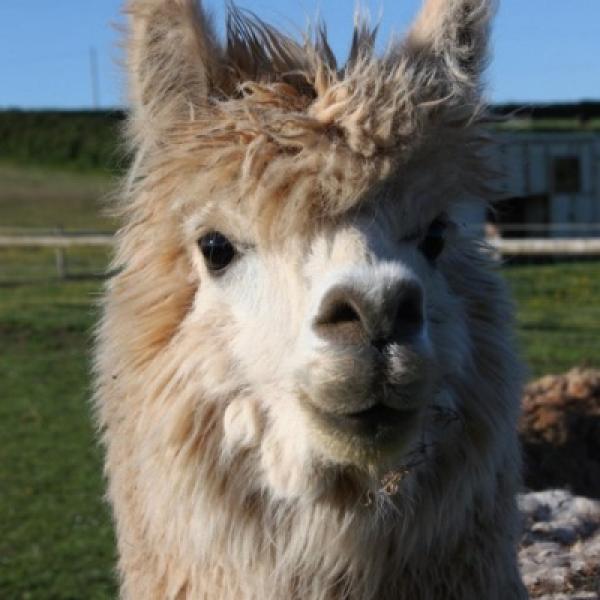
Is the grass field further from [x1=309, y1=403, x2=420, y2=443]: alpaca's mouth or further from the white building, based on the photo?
the white building

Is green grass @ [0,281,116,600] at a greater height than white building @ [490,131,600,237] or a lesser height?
lesser

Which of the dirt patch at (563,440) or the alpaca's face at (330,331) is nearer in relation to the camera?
the alpaca's face at (330,331)

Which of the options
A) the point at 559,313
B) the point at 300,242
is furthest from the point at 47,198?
the point at 300,242

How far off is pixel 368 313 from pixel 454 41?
1199 mm

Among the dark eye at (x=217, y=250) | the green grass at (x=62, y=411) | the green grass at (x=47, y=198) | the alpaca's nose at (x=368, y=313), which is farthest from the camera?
the green grass at (x=47, y=198)

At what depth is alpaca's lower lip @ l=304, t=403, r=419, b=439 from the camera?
2561 mm

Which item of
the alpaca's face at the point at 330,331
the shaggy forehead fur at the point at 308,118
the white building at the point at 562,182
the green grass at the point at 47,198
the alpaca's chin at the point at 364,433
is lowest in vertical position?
the green grass at the point at 47,198

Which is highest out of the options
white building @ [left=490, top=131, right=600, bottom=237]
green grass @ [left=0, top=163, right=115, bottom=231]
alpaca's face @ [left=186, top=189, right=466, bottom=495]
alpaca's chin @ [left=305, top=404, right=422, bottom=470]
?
alpaca's face @ [left=186, top=189, right=466, bottom=495]

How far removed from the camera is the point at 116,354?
317 cm

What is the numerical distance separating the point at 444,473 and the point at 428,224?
68cm

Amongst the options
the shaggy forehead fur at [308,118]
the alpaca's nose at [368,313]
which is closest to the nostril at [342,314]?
the alpaca's nose at [368,313]

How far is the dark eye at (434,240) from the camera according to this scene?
299 centimetres

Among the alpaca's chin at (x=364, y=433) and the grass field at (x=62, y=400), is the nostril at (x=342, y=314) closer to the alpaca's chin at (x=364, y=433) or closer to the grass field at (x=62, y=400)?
the alpaca's chin at (x=364, y=433)

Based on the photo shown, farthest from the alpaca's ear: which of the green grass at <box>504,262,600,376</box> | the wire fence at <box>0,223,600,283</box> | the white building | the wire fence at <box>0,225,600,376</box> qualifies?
the white building
